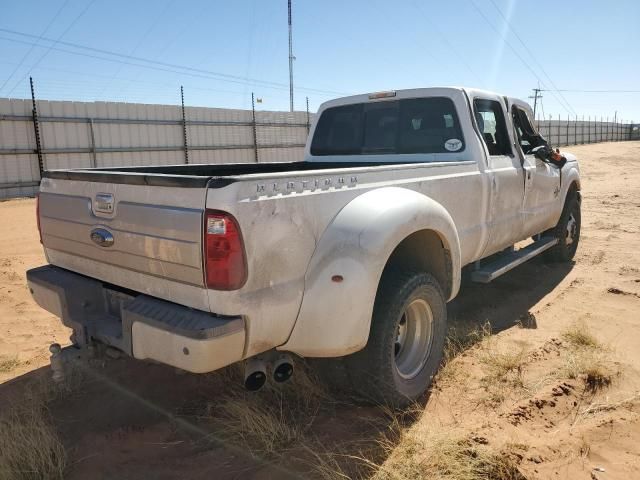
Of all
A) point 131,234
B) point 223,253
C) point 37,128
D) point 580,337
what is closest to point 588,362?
point 580,337

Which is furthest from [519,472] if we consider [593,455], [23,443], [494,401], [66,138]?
[66,138]

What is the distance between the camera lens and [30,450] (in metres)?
2.58

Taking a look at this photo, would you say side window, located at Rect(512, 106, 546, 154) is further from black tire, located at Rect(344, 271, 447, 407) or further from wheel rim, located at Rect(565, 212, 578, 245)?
black tire, located at Rect(344, 271, 447, 407)

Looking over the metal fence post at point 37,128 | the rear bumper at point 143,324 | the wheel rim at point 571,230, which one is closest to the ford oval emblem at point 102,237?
the rear bumper at point 143,324

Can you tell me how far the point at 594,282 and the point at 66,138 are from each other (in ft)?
45.1

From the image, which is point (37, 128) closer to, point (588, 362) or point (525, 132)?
point (525, 132)

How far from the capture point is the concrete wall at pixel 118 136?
13.8 metres

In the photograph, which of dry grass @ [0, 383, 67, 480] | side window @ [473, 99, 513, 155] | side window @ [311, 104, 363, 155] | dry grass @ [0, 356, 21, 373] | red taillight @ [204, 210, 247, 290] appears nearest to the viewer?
red taillight @ [204, 210, 247, 290]

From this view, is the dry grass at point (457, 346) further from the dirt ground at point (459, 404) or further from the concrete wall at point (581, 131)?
the concrete wall at point (581, 131)

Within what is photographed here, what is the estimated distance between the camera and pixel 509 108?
4953 mm

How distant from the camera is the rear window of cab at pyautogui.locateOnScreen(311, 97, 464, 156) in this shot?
14.2ft

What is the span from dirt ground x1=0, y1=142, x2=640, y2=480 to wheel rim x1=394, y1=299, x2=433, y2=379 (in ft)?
0.79

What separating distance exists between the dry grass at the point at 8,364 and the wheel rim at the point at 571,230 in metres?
5.88

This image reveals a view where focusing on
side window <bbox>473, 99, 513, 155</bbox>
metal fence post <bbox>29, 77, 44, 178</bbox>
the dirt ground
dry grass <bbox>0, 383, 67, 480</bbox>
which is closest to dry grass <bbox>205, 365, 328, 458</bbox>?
the dirt ground
